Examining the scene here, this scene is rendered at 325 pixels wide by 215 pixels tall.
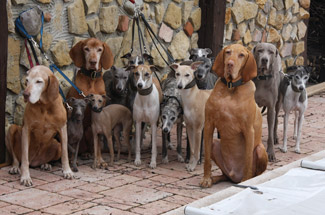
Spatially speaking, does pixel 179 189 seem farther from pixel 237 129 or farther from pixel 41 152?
pixel 41 152

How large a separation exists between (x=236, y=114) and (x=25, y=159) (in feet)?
7.27

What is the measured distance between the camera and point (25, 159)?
5.75 m

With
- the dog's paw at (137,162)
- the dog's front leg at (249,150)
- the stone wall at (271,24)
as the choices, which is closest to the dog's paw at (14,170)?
the dog's paw at (137,162)

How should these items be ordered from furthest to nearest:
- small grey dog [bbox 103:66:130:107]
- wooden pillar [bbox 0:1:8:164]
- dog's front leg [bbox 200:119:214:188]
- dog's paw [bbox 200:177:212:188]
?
1. small grey dog [bbox 103:66:130:107]
2. wooden pillar [bbox 0:1:8:164]
3. dog's paw [bbox 200:177:212:188]
4. dog's front leg [bbox 200:119:214:188]

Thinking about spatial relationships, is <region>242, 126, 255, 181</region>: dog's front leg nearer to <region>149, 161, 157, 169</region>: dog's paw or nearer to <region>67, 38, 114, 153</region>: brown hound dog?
<region>149, 161, 157, 169</region>: dog's paw

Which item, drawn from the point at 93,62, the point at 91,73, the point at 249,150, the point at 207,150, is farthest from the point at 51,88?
the point at 249,150

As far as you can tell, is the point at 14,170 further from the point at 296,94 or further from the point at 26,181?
the point at 296,94

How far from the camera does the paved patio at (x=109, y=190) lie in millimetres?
5004

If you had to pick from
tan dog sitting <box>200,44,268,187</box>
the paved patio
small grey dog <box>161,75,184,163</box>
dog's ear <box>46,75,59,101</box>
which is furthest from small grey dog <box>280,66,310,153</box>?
dog's ear <box>46,75,59,101</box>

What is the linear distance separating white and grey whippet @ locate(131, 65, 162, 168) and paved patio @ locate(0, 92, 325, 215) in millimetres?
292

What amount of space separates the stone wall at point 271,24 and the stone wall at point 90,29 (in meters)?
1.05

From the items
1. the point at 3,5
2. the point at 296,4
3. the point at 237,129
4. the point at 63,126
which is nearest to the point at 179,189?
the point at 237,129

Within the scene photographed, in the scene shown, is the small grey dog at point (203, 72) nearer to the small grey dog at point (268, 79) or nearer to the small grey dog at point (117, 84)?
the small grey dog at point (268, 79)

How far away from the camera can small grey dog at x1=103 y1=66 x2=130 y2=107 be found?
22.3 ft
